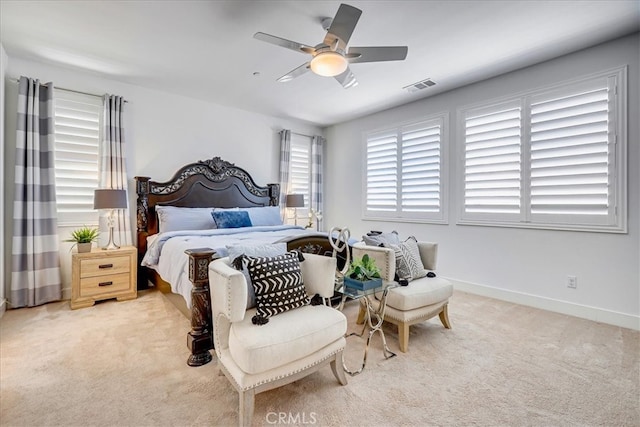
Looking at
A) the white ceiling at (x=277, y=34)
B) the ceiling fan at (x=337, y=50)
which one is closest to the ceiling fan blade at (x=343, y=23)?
the ceiling fan at (x=337, y=50)

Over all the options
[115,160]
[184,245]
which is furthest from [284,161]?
[184,245]

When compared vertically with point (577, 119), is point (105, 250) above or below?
below

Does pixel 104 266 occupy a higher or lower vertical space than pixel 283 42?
lower

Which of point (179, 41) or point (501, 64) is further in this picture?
point (501, 64)

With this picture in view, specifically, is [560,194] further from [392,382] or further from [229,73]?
[229,73]

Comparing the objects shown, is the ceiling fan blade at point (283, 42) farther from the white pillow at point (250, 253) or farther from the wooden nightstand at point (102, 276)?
the wooden nightstand at point (102, 276)

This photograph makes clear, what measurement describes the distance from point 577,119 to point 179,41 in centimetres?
411

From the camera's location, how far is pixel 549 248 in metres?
3.31

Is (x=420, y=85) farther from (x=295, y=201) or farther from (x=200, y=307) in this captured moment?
(x=200, y=307)

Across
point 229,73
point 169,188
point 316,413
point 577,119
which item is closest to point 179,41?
point 229,73

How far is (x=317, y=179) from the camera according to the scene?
5.84 meters

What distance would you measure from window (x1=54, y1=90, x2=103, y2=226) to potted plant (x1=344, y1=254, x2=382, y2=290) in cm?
341

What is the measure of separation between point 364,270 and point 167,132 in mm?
3618

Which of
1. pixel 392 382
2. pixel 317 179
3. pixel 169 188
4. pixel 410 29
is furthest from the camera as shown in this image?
pixel 317 179
